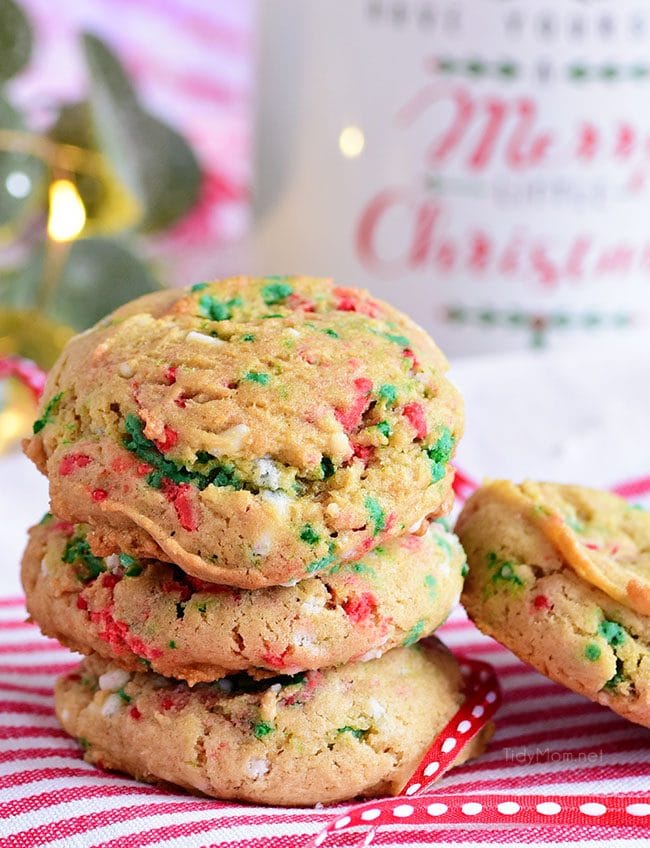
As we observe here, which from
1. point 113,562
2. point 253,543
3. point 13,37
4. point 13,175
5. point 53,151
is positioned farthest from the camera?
point 53,151

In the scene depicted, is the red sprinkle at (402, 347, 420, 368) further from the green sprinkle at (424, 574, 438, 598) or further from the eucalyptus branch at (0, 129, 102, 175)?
the eucalyptus branch at (0, 129, 102, 175)

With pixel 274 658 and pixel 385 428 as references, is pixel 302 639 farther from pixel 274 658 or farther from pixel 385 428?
pixel 385 428

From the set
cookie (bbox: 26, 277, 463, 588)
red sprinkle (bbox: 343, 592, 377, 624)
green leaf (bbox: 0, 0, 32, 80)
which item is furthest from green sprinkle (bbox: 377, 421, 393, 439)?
green leaf (bbox: 0, 0, 32, 80)

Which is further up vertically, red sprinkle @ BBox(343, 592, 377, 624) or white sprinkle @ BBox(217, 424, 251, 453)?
white sprinkle @ BBox(217, 424, 251, 453)

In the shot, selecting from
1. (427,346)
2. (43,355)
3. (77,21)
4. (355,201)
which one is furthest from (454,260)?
(77,21)

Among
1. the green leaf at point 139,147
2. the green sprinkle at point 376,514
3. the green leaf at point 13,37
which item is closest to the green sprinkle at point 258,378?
the green sprinkle at point 376,514

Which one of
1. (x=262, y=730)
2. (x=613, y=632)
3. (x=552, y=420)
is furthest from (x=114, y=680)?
(x=552, y=420)
